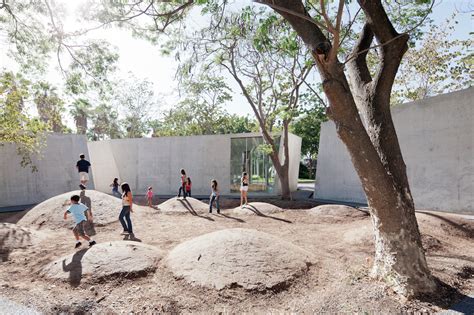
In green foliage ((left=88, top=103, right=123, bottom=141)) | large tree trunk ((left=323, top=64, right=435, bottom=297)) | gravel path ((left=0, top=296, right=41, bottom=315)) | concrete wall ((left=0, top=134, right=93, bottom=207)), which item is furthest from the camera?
green foliage ((left=88, top=103, right=123, bottom=141))

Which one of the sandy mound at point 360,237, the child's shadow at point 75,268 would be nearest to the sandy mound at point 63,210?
the child's shadow at point 75,268

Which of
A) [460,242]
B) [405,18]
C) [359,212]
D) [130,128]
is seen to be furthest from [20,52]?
[130,128]

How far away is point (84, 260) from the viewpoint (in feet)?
16.9

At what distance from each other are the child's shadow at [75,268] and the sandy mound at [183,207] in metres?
6.17

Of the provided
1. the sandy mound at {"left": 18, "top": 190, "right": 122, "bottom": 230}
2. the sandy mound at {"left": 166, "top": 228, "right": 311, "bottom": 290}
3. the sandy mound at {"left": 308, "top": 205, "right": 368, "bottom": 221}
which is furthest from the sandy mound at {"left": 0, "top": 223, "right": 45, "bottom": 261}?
the sandy mound at {"left": 308, "top": 205, "right": 368, "bottom": 221}

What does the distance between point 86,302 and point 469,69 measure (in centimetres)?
1826

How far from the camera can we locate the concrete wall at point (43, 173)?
15.0m

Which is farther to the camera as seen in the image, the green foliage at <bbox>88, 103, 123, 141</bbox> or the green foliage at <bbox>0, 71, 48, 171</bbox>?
the green foliage at <bbox>88, 103, 123, 141</bbox>

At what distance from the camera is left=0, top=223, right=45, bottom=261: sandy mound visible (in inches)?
266

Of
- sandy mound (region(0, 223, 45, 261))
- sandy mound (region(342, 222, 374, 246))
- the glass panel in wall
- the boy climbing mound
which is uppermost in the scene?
the glass panel in wall

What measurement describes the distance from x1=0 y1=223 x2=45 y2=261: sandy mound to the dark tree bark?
7282mm

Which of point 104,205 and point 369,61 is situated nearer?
point 104,205

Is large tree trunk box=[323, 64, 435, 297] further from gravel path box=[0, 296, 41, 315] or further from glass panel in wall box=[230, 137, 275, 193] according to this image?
glass panel in wall box=[230, 137, 275, 193]

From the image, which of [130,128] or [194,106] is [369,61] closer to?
[194,106]
